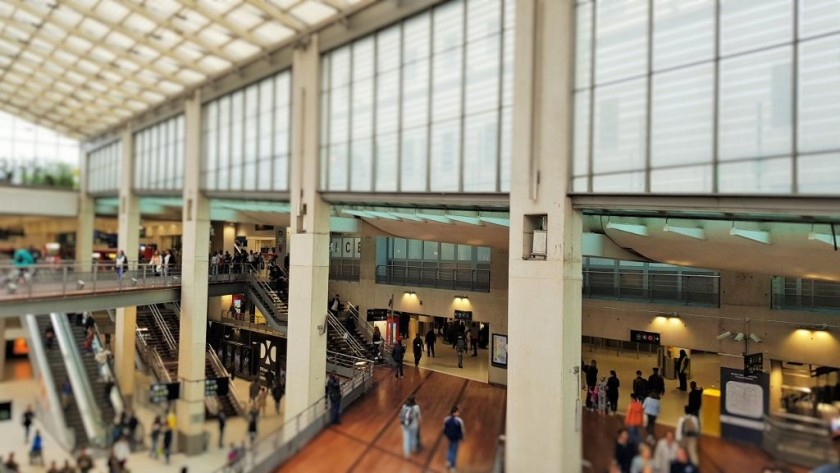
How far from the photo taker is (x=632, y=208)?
8727 mm

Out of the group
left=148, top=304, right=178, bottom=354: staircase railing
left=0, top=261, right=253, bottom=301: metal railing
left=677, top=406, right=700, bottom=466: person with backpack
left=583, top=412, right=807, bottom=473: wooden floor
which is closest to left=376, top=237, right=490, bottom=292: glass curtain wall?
left=0, top=261, right=253, bottom=301: metal railing

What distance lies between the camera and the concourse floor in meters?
15.0

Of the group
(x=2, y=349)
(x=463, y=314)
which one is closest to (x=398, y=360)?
(x=463, y=314)

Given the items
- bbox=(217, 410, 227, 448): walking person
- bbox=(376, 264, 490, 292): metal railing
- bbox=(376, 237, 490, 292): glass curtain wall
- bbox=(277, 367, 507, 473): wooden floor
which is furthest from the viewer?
bbox=(376, 237, 490, 292): glass curtain wall

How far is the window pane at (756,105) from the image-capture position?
23.5ft

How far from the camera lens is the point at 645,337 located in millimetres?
16203

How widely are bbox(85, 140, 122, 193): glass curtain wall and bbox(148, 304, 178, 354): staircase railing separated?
9866 mm

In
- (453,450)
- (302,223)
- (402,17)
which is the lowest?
(453,450)

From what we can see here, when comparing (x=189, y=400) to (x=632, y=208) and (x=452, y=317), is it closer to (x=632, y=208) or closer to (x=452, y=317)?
(x=452, y=317)

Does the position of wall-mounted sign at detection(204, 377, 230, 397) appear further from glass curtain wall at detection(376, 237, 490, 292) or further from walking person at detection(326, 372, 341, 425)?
glass curtain wall at detection(376, 237, 490, 292)

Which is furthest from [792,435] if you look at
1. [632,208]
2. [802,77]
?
[802,77]

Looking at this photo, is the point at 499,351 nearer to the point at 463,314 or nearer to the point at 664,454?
the point at 463,314

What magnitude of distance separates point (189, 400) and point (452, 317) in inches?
380

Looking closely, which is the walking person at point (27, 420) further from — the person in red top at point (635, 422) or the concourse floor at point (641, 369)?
the concourse floor at point (641, 369)
